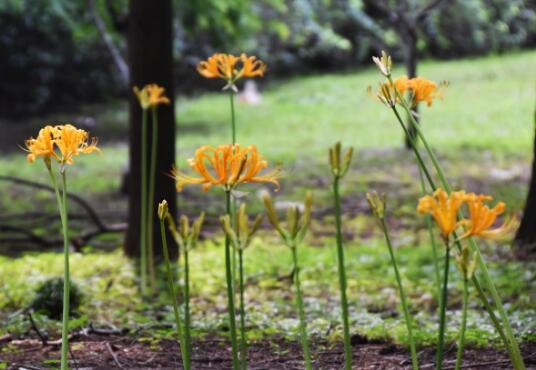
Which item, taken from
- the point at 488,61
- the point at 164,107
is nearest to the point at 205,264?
the point at 164,107

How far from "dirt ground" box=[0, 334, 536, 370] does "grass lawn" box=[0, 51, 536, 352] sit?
0.17 m

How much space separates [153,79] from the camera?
498cm

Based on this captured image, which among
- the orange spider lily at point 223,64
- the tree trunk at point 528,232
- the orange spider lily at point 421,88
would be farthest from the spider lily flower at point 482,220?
the tree trunk at point 528,232

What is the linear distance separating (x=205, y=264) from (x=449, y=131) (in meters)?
7.60

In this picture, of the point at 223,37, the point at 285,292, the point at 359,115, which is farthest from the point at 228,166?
the point at 359,115

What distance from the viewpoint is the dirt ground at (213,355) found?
9.11ft

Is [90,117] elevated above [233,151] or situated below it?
above

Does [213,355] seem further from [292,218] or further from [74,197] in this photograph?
[74,197]

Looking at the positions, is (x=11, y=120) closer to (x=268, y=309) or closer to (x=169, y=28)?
(x=169, y=28)

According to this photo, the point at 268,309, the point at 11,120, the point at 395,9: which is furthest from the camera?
the point at 11,120

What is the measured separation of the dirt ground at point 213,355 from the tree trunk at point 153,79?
1722 mm

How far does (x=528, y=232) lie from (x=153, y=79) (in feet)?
7.77

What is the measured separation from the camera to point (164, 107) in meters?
5.03

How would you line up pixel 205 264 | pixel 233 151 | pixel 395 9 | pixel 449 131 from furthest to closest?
1. pixel 449 131
2. pixel 395 9
3. pixel 205 264
4. pixel 233 151
